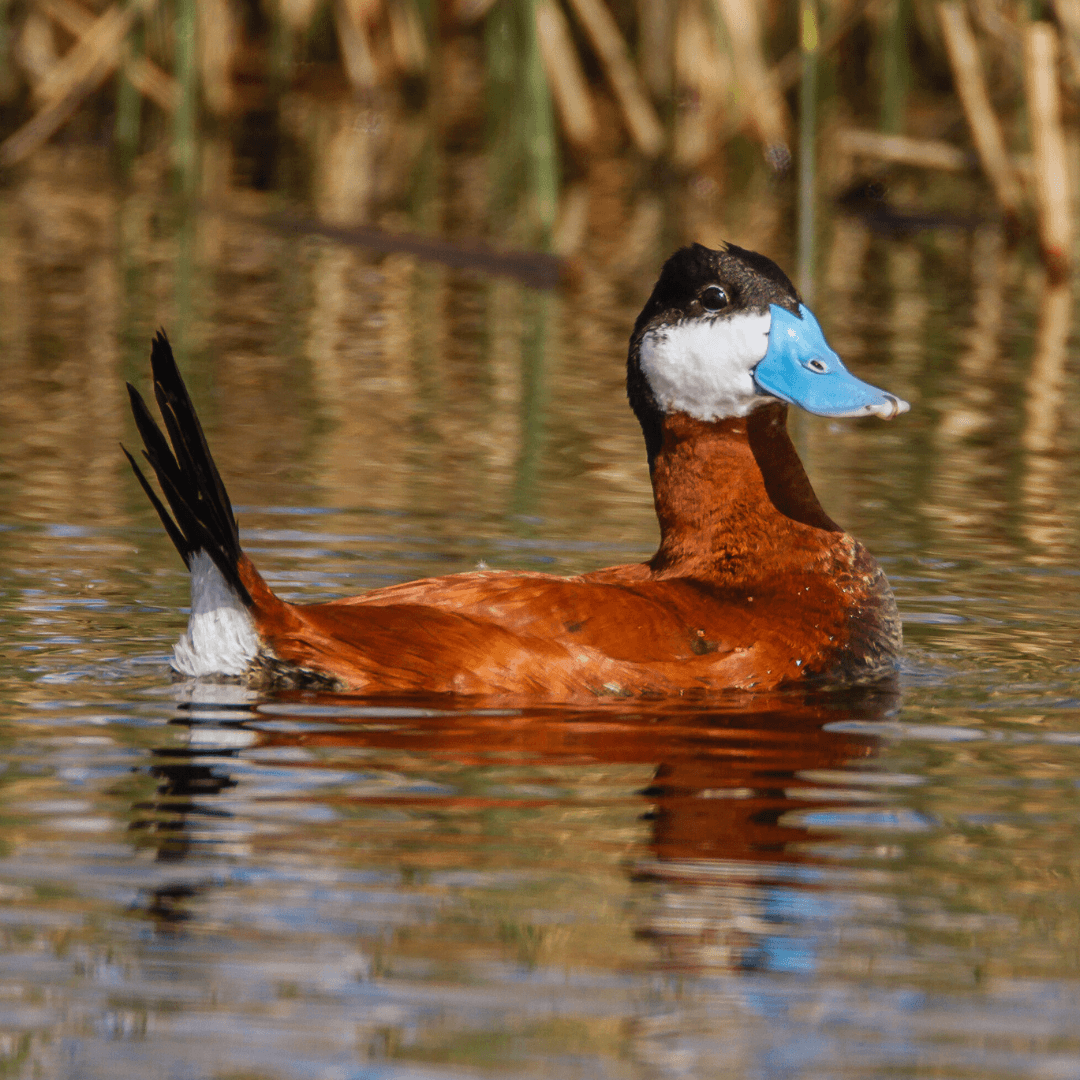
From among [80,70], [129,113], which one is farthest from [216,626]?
[129,113]

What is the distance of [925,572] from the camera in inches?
232

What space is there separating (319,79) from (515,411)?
40.0 ft

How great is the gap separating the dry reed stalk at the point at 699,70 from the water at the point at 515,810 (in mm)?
6110

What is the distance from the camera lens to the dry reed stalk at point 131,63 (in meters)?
13.7

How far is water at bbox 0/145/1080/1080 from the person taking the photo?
275 cm

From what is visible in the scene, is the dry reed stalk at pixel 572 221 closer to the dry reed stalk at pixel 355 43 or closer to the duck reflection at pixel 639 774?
the dry reed stalk at pixel 355 43

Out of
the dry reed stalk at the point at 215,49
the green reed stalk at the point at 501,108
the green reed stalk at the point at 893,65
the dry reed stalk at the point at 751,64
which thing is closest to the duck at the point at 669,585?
the dry reed stalk at the point at 751,64

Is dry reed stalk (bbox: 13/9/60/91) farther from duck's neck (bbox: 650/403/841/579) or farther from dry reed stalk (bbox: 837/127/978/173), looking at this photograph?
duck's neck (bbox: 650/403/841/579)

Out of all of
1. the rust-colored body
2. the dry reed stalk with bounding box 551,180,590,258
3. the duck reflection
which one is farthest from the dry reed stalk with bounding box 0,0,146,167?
the duck reflection

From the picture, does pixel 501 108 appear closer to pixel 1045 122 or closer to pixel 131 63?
pixel 131 63

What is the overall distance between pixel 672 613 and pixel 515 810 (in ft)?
3.15

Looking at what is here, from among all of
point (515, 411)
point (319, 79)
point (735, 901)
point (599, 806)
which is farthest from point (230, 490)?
point (319, 79)

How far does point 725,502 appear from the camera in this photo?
4.91 metres

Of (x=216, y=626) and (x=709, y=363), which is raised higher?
(x=709, y=363)
